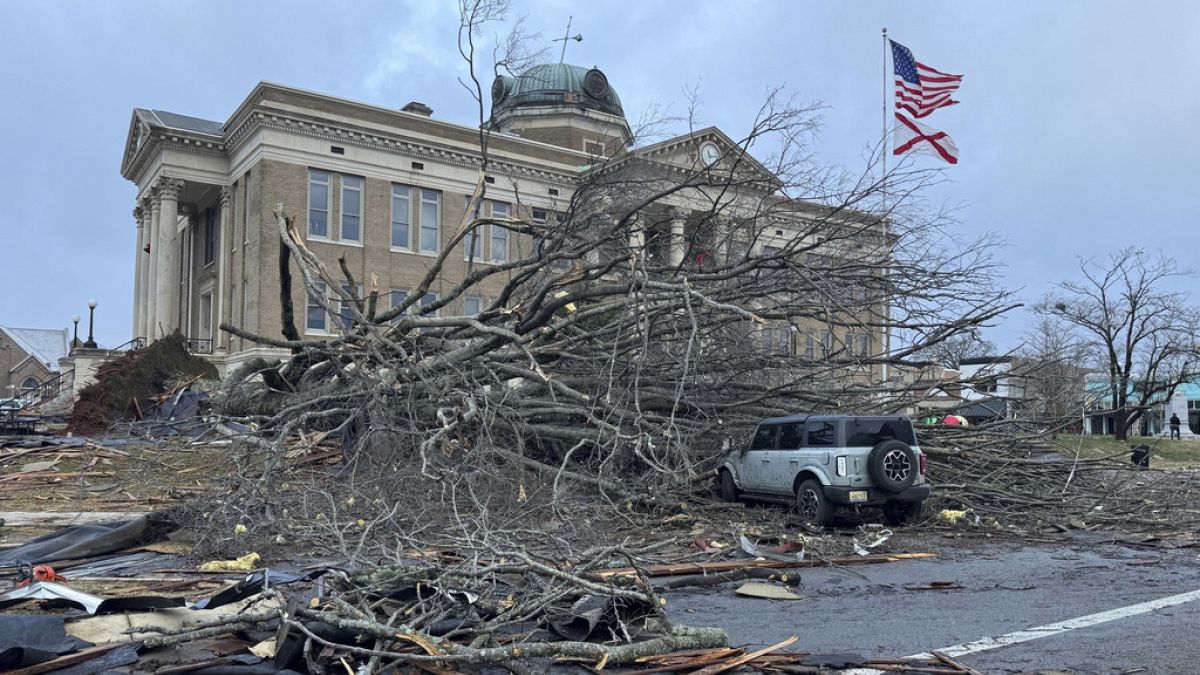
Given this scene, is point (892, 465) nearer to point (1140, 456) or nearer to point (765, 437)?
point (765, 437)

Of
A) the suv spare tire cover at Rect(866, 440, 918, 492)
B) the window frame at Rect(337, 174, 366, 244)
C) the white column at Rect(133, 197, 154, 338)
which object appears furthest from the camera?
the white column at Rect(133, 197, 154, 338)

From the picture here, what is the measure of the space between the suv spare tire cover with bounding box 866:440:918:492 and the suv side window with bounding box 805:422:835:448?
0.57m

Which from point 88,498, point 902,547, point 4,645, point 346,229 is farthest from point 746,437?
point 346,229

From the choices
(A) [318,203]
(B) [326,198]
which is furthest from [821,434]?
(A) [318,203]

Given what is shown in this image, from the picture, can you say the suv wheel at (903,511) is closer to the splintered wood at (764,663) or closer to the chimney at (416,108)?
the splintered wood at (764,663)

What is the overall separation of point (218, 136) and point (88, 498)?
29137mm

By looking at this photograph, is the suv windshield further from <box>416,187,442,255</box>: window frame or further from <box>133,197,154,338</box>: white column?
<box>133,197,154,338</box>: white column

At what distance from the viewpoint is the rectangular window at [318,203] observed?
35969mm

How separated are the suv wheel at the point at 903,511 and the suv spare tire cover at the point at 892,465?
2.01 ft

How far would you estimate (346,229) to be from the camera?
121ft

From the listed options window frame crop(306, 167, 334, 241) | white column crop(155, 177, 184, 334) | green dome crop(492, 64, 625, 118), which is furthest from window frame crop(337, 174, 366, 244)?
green dome crop(492, 64, 625, 118)

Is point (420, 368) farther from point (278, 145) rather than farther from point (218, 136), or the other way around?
point (218, 136)

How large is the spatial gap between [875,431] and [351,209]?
96.6ft

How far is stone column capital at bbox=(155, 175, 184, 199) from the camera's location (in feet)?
123
